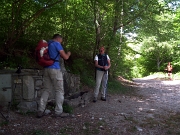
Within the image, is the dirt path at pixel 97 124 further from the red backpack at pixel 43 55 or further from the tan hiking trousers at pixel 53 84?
the red backpack at pixel 43 55

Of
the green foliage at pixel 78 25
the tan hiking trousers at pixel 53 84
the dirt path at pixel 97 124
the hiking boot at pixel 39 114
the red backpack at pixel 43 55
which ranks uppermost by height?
the green foliage at pixel 78 25

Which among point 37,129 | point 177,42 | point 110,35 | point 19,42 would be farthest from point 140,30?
point 177,42

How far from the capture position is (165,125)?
5.14 metres

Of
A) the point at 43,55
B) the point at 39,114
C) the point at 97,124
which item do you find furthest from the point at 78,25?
the point at 97,124

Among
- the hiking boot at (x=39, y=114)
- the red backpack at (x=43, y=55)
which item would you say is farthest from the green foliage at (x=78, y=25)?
the hiking boot at (x=39, y=114)

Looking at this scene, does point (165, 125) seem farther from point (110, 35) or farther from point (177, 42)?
point (177, 42)

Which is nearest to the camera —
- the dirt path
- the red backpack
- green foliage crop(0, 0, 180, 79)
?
the dirt path

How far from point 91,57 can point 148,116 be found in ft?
19.8

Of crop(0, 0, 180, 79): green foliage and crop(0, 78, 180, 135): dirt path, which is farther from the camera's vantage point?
crop(0, 0, 180, 79): green foliage

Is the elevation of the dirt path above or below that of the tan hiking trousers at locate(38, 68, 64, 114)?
below

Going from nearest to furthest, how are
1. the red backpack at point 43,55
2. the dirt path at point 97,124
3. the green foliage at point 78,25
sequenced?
the dirt path at point 97,124 < the red backpack at point 43,55 < the green foliage at point 78,25

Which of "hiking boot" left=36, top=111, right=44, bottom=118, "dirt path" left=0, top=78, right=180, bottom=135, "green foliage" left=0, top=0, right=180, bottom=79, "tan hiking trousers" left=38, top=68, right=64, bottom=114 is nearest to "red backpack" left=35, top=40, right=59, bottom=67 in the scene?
"tan hiking trousers" left=38, top=68, right=64, bottom=114

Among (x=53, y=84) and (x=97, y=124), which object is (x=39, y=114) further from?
(x=97, y=124)

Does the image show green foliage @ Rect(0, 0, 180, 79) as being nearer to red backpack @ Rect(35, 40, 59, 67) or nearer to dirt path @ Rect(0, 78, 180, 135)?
red backpack @ Rect(35, 40, 59, 67)
